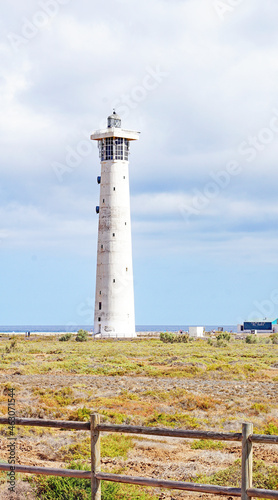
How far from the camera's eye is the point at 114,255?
61.1m

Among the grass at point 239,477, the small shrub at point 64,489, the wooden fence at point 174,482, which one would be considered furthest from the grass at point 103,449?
the wooden fence at point 174,482

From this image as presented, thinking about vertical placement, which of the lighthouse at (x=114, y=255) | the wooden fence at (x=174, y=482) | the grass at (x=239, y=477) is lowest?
the grass at (x=239, y=477)

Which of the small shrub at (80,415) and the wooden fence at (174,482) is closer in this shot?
the wooden fence at (174,482)

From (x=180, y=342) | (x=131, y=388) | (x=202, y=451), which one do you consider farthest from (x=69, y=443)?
(x=180, y=342)

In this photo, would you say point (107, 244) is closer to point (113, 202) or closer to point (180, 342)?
point (113, 202)

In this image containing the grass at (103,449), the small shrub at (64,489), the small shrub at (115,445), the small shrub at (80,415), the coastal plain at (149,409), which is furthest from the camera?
the small shrub at (80,415)

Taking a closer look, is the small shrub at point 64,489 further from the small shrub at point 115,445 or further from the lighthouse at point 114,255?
the lighthouse at point 114,255

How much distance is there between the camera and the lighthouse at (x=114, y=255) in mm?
61031

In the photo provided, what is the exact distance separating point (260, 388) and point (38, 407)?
381 inches

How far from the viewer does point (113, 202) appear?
6184 centimetres

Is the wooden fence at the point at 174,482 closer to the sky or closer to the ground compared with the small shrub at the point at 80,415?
closer to the sky

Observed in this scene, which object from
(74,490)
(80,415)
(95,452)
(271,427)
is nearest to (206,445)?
(271,427)

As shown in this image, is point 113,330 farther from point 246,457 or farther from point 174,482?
point 246,457

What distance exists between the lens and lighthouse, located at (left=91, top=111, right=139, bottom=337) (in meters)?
61.0
